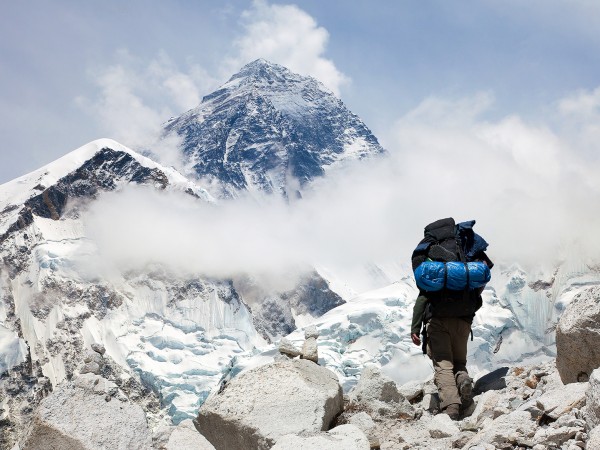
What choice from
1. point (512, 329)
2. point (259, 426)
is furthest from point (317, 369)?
point (512, 329)

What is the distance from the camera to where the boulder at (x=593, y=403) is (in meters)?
3.74

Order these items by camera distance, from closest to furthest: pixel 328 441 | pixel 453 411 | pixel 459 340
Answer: pixel 328 441 < pixel 453 411 < pixel 459 340

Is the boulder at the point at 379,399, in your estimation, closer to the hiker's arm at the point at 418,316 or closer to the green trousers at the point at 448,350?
the green trousers at the point at 448,350

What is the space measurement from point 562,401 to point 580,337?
0.96 metres

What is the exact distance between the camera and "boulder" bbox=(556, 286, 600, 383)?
522 cm

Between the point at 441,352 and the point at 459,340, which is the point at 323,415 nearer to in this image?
the point at 441,352

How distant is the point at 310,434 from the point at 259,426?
0.80m

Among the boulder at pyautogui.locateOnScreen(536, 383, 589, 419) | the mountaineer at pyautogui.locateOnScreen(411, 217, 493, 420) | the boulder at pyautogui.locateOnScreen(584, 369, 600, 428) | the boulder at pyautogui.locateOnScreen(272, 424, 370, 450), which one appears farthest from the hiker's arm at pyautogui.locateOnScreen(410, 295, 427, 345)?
the boulder at pyautogui.locateOnScreen(584, 369, 600, 428)

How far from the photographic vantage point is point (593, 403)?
3791 millimetres

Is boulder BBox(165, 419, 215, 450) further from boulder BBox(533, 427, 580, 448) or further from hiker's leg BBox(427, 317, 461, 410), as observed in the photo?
boulder BBox(533, 427, 580, 448)

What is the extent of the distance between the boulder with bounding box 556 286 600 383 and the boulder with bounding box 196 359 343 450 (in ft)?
7.56

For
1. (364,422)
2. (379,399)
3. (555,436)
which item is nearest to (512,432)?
(555,436)

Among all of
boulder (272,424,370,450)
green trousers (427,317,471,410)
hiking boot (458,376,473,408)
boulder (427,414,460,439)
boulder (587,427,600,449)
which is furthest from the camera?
green trousers (427,317,471,410)

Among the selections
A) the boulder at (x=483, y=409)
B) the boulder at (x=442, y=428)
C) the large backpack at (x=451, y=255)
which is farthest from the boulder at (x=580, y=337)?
the large backpack at (x=451, y=255)
